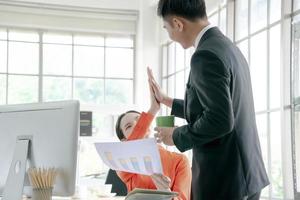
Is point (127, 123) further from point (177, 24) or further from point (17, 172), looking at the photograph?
point (177, 24)

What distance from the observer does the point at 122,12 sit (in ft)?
19.8

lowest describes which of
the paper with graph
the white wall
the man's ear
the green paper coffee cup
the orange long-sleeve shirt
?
the orange long-sleeve shirt

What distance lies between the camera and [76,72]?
19.8 ft

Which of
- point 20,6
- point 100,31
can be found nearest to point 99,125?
point 100,31

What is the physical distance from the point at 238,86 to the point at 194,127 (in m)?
0.20

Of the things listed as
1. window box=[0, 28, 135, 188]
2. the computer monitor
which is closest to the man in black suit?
the computer monitor

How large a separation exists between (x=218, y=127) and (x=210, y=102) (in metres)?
0.08

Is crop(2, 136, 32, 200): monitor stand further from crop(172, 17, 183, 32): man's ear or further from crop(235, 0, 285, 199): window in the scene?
crop(235, 0, 285, 199): window

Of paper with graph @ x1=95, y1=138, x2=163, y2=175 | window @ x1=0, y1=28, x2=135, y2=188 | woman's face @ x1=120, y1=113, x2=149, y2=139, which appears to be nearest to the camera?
paper with graph @ x1=95, y1=138, x2=163, y2=175

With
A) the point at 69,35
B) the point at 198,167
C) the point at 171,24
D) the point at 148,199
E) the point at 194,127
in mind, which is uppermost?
the point at 69,35

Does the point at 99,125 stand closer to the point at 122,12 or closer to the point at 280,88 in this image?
the point at 122,12

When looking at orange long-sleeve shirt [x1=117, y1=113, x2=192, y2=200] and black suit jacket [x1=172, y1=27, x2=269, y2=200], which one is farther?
orange long-sleeve shirt [x1=117, y1=113, x2=192, y2=200]

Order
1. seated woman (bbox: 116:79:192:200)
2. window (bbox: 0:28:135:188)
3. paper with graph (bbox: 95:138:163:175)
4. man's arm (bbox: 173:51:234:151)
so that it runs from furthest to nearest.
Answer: window (bbox: 0:28:135:188), seated woman (bbox: 116:79:192:200), paper with graph (bbox: 95:138:163:175), man's arm (bbox: 173:51:234:151)

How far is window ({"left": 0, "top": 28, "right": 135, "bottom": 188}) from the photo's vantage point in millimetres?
5840
